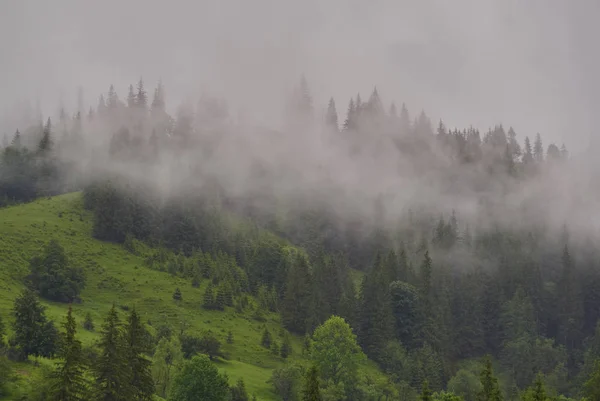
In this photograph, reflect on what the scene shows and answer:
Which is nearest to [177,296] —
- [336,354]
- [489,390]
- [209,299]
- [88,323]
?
[209,299]

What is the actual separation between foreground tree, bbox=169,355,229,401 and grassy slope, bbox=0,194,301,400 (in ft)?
65.4

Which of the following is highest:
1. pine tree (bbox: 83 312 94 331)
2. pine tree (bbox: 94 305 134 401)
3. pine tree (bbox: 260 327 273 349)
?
pine tree (bbox: 94 305 134 401)

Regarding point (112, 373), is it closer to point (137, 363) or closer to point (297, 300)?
point (137, 363)

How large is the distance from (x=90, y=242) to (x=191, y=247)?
29.3 metres

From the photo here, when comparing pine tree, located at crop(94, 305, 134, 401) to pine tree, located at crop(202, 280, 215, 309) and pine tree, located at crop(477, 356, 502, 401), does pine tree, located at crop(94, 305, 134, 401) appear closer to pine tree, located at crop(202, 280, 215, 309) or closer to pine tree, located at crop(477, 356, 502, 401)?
pine tree, located at crop(477, 356, 502, 401)

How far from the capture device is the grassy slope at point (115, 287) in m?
134

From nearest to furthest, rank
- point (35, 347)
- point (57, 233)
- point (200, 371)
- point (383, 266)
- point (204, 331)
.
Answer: point (35, 347)
point (200, 371)
point (204, 331)
point (57, 233)
point (383, 266)

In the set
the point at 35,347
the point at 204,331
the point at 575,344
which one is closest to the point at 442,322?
the point at 575,344

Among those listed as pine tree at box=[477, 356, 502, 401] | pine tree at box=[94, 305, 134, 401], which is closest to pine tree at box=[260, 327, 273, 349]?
pine tree at box=[477, 356, 502, 401]

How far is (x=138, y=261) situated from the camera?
174750mm

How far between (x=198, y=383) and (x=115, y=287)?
68.5 meters

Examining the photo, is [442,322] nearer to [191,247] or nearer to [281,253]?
[281,253]

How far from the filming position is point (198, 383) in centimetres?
9550

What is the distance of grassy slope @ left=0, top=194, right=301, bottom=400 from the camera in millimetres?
134500
